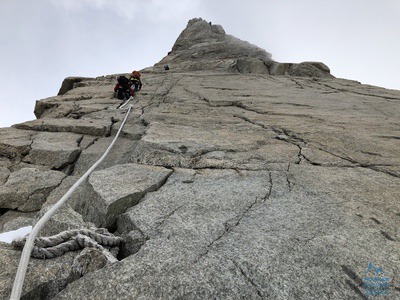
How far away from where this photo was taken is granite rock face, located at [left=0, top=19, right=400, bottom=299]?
186 centimetres

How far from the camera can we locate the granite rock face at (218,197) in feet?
6.10

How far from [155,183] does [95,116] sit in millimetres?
5506

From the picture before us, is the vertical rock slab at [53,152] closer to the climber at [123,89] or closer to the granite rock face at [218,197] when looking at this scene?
the granite rock face at [218,197]

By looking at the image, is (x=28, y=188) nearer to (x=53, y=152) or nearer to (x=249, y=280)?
(x=53, y=152)

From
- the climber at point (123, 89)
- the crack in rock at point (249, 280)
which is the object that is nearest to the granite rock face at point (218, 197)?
the crack in rock at point (249, 280)

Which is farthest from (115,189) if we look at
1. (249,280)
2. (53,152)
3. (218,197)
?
(53,152)

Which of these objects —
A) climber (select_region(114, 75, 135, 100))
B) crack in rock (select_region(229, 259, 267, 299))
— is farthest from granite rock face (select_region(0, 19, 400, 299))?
climber (select_region(114, 75, 135, 100))

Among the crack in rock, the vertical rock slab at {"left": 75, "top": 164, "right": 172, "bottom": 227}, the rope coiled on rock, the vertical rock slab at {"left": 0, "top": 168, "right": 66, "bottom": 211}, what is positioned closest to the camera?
the crack in rock

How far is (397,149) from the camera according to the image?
4.76 metres

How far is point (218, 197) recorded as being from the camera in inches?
122

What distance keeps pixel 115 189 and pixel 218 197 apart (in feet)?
4.10

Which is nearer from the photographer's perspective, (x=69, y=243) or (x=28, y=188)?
(x=69, y=243)

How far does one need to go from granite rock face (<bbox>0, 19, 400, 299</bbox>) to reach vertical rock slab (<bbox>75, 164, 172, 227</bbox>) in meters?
0.02

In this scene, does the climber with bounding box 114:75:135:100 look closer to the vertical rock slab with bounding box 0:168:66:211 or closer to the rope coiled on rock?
the vertical rock slab with bounding box 0:168:66:211
